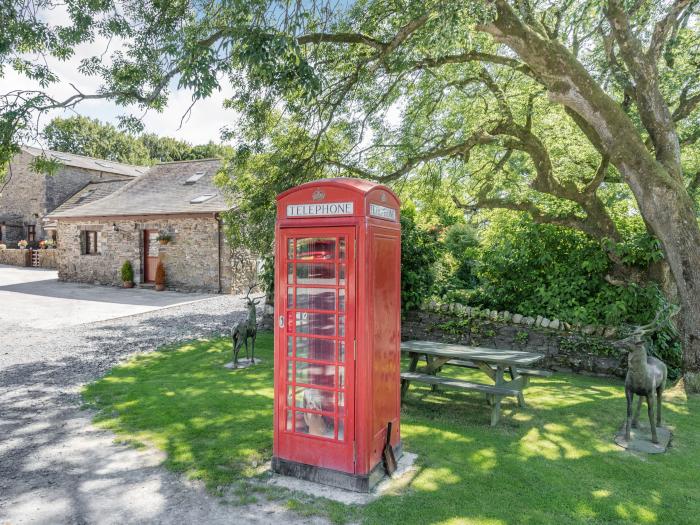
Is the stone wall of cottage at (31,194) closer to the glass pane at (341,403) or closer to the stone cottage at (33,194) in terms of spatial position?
the stone cottage at (33,194)

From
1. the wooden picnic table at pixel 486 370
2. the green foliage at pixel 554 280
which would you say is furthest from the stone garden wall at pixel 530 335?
the wooden picnic table at pixel 486 370

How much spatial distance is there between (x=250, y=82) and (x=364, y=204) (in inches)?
191

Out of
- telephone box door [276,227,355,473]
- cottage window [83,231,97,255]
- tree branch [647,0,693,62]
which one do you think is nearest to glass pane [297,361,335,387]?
telephone box door [276,227,355,473]

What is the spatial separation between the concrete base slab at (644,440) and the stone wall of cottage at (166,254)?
1549cm

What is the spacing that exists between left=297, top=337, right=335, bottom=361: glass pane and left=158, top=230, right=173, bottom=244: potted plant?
16976mm

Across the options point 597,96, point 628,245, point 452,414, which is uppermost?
point 597,96

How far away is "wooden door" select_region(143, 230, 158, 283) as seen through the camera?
66.7 feet

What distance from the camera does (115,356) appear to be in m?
9.16

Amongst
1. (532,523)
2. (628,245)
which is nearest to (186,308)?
(628,245)

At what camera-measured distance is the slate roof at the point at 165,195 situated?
19.8 m

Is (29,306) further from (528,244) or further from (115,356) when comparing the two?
(528,244)

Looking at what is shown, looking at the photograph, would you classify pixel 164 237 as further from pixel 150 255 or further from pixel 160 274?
pixel 160 274

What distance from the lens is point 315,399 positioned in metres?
4.33

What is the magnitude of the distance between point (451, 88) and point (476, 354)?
7152mm
